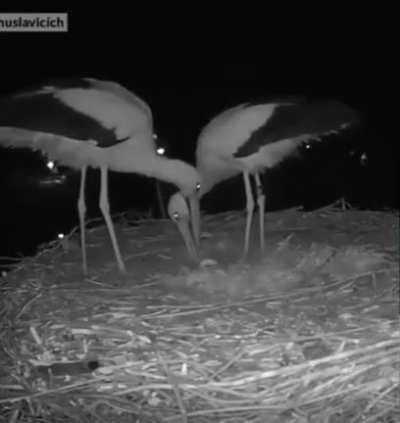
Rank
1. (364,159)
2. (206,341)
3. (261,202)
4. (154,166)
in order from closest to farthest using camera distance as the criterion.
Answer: (206,341) → (364,159) → (154,166) → (261,202)

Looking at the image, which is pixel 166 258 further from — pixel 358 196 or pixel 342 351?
pixel 342 351

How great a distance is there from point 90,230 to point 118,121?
14.0 inches

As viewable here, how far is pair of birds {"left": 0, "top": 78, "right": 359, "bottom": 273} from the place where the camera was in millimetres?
1277

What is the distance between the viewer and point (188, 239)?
1523 millimetres

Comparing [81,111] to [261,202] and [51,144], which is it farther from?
[261,202]

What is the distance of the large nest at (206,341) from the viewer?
90cm

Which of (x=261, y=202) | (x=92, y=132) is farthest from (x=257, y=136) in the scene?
(x=92, y=132)

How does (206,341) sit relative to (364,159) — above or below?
below

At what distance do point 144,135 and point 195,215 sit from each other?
0.19 metres

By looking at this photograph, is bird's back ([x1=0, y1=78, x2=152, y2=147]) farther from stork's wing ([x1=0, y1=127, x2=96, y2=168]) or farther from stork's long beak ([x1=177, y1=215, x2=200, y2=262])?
stork's long beak ([x1=177, y1=215, x2=200, y2=262])

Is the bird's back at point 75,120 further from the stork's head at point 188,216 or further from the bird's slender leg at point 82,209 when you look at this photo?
the stork's head at point 188,216

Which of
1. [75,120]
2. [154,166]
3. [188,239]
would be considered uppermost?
[75,120]

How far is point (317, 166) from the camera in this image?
4.60ft

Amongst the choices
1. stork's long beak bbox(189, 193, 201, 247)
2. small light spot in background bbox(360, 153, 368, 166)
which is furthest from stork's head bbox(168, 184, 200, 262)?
small light spot in background bbox(360, 153, 368, 166)
